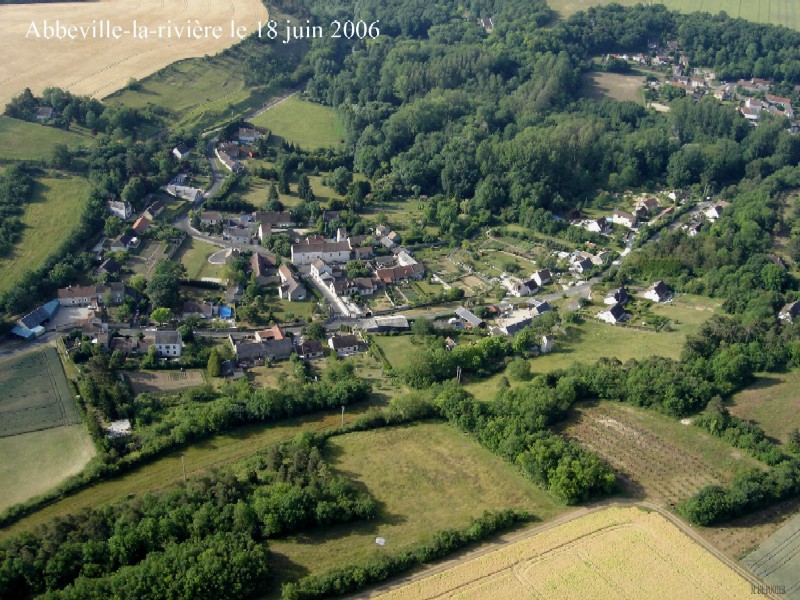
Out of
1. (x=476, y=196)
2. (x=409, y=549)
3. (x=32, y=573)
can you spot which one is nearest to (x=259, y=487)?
(x=409, y=549)

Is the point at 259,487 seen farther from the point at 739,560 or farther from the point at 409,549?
the point at 739,560

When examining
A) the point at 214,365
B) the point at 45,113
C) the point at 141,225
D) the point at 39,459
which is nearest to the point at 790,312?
the point at 214,365

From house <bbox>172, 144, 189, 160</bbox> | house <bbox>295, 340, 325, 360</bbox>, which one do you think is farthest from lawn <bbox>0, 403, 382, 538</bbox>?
house <bbox>172, 144, 189, 160</bbox>

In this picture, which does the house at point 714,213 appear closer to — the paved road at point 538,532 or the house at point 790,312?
the house at point 790,312

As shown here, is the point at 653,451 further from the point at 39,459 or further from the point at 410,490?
the point at 39,459

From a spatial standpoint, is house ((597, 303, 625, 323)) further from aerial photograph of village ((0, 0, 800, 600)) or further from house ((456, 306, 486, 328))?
house ((456, 306, 486, 328))

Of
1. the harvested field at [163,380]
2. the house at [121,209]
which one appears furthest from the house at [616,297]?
the house at [121,209]

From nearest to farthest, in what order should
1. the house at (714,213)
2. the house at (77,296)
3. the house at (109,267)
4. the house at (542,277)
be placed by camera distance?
the house at (77,296), the house at (109,267), the house at (542,277), the house at (714,213)
